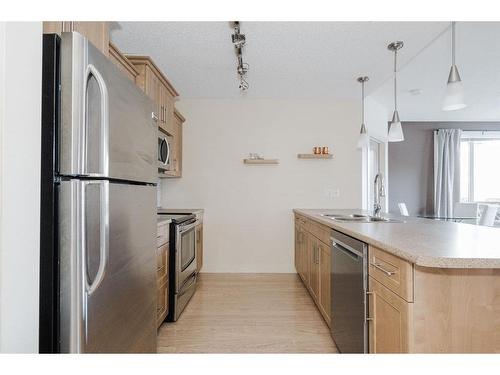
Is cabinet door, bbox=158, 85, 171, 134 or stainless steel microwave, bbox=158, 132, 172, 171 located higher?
cabinet door, bbox=158, 85, 171, 134

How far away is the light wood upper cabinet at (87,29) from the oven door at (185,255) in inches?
59.7

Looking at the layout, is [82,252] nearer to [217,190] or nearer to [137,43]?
[137,43]

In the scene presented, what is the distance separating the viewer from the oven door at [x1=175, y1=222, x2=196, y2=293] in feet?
8.43

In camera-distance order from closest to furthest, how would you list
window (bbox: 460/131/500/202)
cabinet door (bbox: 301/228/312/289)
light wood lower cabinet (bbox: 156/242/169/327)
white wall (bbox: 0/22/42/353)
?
white wall (bbox: 0/22/42/353) → light wood lower cabinet (bbox: 156/242/169/327) → cabinet door (bbox: 301/228/312/289) → window (bbox: 460/131/500/202)

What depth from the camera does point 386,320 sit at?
4.13 ft

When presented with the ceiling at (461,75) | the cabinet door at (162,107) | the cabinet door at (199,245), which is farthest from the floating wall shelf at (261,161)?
the ceiling at (461,75)

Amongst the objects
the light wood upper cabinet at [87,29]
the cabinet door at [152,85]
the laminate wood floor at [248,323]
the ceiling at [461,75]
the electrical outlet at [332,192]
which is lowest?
the laminate wood floor at [248,323]

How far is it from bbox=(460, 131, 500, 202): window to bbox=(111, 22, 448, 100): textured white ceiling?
3.83 meters

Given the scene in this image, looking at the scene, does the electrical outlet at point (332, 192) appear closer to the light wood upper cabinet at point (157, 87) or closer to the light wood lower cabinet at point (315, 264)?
the light wood lower cabinet at point (315, 264)

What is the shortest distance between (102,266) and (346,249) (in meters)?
1.27

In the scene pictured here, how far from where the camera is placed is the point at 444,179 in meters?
5.79

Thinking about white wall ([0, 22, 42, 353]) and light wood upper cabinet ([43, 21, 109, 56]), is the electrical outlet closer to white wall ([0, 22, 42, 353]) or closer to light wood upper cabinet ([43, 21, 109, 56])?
light wood upper cabinet ([43, 21, 109, 56])

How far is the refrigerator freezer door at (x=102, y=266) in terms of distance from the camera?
40.0 inches

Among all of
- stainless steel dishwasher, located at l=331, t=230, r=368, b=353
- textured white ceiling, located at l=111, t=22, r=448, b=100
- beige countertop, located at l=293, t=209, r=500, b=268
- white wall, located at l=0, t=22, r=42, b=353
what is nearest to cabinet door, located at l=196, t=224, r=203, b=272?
textured white ceiling, located at l=111, t=22, r=448, b=100
